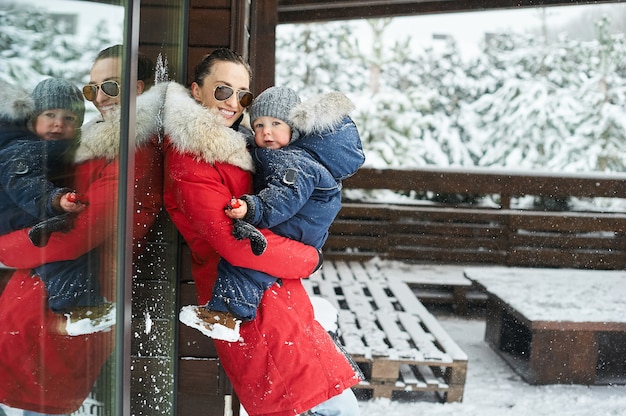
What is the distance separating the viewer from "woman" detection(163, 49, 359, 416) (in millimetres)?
1872

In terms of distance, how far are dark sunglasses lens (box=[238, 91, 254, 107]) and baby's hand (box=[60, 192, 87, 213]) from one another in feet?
2.78

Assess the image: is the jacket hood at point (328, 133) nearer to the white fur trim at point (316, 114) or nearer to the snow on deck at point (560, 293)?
the white fur trim at point (316, 114)

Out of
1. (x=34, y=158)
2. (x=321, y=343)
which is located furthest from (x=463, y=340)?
(x=34, y=158)

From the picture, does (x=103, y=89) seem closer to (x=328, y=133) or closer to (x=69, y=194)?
(x=69, y=194)

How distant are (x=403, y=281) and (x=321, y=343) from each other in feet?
14.3

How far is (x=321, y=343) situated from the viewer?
6.58 feet

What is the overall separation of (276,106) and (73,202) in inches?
33.1

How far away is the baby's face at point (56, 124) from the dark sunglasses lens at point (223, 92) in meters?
0.86

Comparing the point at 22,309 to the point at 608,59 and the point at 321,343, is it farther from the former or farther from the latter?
the point at 608,59

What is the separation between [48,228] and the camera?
114cm

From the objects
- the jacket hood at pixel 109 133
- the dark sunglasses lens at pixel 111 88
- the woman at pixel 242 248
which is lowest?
the woman at pixel 242 248

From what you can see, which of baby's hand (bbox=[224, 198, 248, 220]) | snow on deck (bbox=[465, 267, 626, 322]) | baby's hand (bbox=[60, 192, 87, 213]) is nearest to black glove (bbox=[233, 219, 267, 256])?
A: baby's hand (bbox=[224, 198, 248, 220])

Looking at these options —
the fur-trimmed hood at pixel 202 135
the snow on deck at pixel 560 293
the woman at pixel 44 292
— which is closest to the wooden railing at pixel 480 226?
the snow on deck at pixel 560 293

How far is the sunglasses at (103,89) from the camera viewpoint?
4.08 ft
